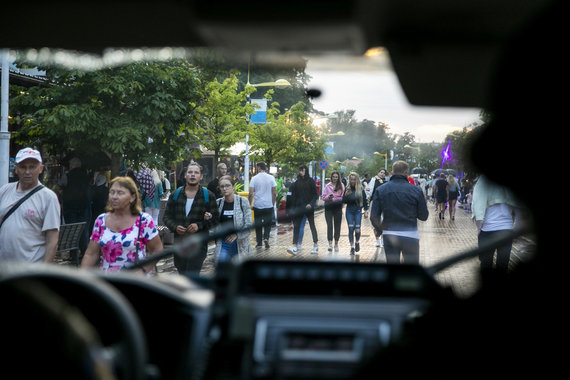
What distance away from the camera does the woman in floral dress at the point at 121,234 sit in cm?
496

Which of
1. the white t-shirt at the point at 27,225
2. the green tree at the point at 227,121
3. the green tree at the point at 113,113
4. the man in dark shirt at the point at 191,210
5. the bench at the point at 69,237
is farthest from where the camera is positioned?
the green tree at the point at 227,121

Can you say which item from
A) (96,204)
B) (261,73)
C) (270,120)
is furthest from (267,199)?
(270,120)

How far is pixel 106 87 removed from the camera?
1205 cm

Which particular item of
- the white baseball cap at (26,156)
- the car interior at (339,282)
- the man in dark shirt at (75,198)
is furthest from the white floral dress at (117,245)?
the man in dark shirt at (75,198)

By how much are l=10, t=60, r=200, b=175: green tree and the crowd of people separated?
0.61 metres

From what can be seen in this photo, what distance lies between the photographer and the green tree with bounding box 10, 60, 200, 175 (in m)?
12.0

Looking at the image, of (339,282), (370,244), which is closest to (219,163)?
(370,244)

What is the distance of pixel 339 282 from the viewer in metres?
1.52

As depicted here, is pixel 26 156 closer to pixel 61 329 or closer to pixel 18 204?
pixel 18 204

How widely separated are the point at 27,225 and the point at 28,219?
6cm

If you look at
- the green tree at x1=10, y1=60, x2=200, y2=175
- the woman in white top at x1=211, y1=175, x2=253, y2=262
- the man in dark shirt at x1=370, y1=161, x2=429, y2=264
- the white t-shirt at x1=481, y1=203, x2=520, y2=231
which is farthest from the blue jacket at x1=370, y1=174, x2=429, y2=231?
the green tree at x1=10, y1=60, x2=200, y2=175

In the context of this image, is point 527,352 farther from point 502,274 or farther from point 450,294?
point 450,294

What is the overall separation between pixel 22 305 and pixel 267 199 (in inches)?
503

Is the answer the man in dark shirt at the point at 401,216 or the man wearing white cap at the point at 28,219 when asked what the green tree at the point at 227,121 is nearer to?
the man in dark shirt at the point at 401,216
